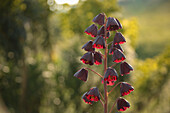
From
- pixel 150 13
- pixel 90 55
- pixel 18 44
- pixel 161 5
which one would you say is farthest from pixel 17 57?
pixel 161 5

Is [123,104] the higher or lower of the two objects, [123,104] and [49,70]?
the lower

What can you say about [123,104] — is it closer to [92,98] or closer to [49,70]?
[92,98]

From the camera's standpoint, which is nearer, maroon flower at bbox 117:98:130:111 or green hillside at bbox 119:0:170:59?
maroon flower at bbox 117:98:130:111

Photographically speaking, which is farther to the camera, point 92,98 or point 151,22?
point 151,22

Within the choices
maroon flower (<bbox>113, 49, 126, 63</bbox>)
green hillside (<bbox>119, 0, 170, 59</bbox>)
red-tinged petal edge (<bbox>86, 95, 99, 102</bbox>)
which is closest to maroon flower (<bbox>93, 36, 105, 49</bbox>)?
maroon flower (<bbox>113, 49, 126, 63</bbox>)

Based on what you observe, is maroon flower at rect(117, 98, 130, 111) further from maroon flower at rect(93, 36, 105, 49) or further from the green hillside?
the green hillside

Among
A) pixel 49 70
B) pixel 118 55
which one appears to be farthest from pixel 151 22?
pixel 118 55

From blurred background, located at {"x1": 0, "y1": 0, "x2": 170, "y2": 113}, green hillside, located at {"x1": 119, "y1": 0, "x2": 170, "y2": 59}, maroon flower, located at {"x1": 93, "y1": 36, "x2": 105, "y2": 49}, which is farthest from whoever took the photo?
green hillside, located at {"x1": 119, "y1": 0, "x2": 170, "y2": 59}

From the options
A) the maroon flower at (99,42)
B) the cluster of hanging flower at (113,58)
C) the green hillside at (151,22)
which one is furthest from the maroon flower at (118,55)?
the green hillside at (151,22)
